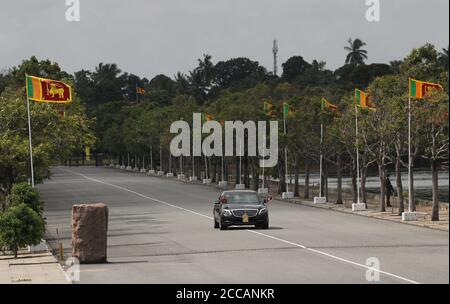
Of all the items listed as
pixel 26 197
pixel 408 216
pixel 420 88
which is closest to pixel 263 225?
pixel 26 197

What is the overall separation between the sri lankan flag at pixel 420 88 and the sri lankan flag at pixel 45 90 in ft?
50.2

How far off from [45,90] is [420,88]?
16543 mm

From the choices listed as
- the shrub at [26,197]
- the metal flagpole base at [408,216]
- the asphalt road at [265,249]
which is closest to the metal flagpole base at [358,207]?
the asphalt road at [265,249]

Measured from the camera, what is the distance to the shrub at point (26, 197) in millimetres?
32469

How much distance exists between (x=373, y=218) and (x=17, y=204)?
855 inches

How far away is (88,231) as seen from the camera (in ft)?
82.2

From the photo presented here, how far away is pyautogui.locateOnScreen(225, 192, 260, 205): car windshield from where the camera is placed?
3830cm

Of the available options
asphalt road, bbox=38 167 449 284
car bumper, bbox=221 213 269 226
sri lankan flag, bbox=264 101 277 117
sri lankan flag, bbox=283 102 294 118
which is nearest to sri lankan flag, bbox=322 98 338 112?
sri lankan flag, bbox=283 102 294 118

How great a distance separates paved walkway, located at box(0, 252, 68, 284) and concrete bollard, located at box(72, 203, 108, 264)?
74cm

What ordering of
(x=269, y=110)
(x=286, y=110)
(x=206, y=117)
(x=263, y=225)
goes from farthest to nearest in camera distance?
(x=206, y=117)
(x=269, y=110)
(x=286, y=110)
(x=263, y=225)

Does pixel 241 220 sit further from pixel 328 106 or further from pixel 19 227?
pixel 328 106

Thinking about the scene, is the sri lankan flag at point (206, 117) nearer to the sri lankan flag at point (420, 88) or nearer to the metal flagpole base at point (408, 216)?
the metal flagpole base at point (408, 216)

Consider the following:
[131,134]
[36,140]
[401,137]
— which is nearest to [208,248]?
[36,140]

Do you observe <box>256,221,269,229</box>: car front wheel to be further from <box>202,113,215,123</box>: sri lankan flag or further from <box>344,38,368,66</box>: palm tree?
<box>344,38,368,66</box>: palm tree
